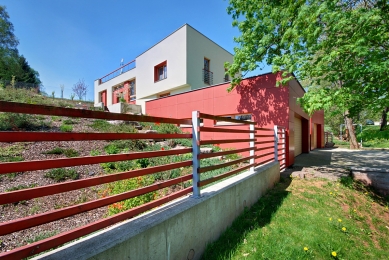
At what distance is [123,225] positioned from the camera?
5.46 ft

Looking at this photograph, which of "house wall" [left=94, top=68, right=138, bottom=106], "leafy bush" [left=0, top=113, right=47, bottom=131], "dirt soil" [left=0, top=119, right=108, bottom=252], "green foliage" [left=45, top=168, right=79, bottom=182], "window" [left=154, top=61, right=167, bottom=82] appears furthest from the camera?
"house wall" [left=94, top=68, right=138, bottom=106]

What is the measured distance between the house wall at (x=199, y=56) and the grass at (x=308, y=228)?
34.6 feet

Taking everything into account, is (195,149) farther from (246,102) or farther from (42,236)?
(246,102)

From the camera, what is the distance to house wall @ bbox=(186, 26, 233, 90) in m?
13.2

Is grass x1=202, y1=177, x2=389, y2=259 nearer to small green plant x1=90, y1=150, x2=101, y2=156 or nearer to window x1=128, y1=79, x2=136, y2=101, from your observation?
small green plant x1=90, y1=150, x2=101, y2=156

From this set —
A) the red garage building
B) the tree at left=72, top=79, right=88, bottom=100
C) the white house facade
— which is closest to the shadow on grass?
the red garage building

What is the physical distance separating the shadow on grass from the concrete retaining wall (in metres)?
0.09

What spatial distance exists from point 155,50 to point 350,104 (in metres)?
14.8

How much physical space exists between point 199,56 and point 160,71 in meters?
4.00

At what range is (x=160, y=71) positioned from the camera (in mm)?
16031

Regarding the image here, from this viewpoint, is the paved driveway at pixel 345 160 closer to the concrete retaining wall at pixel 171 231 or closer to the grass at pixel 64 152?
the concrete retaining wall at pixel 171 231

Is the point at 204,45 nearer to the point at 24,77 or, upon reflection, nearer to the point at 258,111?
the point at 258,111

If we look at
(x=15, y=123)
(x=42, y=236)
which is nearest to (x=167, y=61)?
(x=15, y=123)

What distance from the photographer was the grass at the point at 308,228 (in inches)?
96.7
